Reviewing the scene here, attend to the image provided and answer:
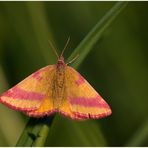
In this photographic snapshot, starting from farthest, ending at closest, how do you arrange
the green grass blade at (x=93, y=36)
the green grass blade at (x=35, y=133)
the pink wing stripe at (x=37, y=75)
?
the pink wing stripe at (x=37, y=75) < the green grass blade at (x=93, y=36) < the green grass blade at (x=35, y=133)

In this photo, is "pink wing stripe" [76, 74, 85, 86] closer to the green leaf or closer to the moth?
the moth

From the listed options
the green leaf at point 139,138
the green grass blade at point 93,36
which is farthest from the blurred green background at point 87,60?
the green grass blade at point 93,36

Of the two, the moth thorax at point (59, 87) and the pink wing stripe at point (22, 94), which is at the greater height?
the pink wing stripe at point (22, 94)

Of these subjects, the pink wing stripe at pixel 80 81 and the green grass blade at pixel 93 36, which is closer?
the green grass blade at pixel 93 36

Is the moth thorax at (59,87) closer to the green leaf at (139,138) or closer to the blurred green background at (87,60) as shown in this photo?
the blurred green background at (87,60)

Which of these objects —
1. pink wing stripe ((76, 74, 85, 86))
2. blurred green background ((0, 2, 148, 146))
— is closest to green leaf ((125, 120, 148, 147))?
blurred green background ((0, 2, 148, 146))

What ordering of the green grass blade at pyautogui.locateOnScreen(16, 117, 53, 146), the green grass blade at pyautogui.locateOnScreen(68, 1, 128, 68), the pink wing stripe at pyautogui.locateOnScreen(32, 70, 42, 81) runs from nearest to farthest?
the green grass blade at pyautogui.locateOnScreen(16, 117, 53, 146) < the green grass blade at pyautogui.locateOnScreen(68, 1, 128, 68) < the pink wing stripe at pyautogui.locateOnScreen(32, 70, 42, 81)

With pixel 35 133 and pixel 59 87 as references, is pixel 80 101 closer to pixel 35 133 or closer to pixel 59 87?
pixel 59 87

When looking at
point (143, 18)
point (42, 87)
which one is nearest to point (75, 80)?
point (42, 87)

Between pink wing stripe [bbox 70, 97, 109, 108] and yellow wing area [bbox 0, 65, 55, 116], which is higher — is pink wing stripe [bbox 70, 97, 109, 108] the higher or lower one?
the lower one

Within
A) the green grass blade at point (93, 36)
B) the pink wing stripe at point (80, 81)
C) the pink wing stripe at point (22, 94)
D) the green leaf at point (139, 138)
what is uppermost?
the green grass blade at point (93, 36)

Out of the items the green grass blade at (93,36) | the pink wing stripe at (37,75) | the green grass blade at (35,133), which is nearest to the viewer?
the green grass blade at (35,133)
